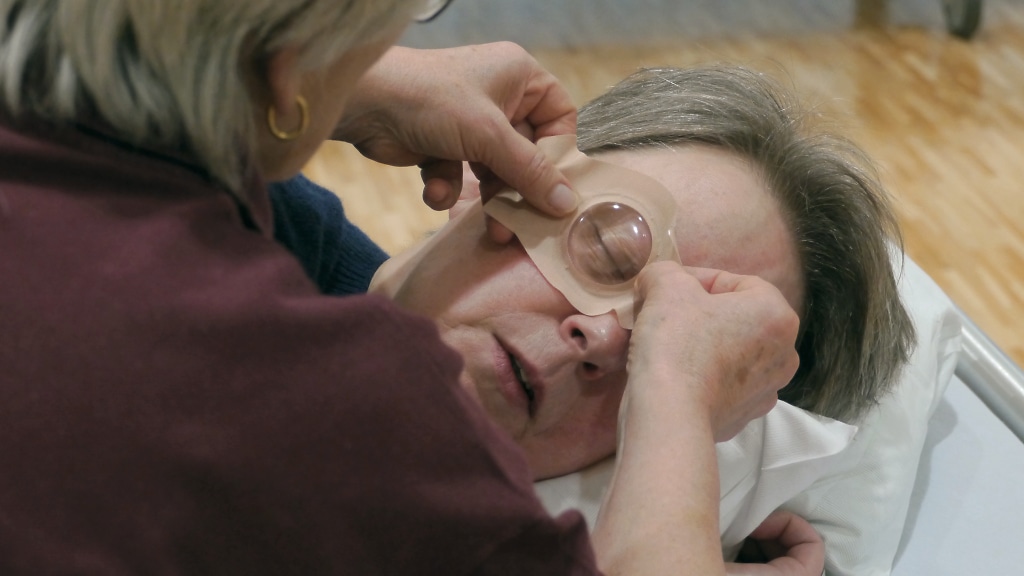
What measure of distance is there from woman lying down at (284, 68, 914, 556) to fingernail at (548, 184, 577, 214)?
0.02m

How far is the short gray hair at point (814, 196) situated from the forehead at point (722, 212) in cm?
3

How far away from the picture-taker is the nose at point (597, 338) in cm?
117

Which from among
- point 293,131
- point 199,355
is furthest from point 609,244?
point 199,355

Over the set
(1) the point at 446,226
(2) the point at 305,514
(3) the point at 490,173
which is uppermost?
(2) the point at 305,514

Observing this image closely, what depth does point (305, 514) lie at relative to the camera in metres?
0.65

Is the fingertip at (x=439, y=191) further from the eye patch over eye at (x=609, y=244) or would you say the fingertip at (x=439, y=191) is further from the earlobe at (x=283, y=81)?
the earlobe at (x=283, y=81)

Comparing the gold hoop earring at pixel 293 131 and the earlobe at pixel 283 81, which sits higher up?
the earlobe at pixel 283 81

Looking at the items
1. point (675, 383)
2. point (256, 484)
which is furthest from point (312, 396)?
point (675, 383)

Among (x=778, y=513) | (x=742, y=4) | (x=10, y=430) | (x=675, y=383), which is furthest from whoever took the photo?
(x=742, y=4)

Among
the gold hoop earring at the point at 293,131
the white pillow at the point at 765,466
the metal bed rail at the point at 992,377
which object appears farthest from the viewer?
the metal bed rail at the point at 992,377

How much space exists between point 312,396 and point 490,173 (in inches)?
27.3

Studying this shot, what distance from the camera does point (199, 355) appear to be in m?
0.63

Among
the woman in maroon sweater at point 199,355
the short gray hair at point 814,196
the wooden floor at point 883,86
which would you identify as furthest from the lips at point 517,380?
the wooden floor at point 883,86

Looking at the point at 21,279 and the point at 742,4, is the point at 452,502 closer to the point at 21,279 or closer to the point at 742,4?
the point at 21,279
